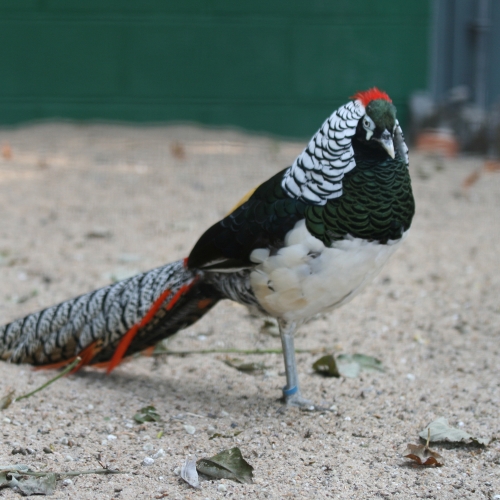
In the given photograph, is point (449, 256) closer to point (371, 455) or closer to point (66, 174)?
point (371, 455)

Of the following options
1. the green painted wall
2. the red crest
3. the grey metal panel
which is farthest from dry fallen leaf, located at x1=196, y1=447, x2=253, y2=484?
the grey metal panel

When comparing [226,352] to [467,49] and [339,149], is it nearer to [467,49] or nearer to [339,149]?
[339,149]

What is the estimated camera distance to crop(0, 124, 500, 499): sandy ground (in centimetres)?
248

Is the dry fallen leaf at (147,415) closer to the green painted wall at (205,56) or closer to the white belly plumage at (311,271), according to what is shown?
the white belly plumage at (311,271)

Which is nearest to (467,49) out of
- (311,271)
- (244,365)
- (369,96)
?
(244,365)

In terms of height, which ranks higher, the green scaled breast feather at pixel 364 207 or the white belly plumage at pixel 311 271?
the green scaled breast feather at pixel 364 207

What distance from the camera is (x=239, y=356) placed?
3.65m

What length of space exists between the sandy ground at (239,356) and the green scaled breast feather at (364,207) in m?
0.75

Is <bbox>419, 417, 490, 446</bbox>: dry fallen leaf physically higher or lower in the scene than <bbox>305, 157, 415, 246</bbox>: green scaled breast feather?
lower

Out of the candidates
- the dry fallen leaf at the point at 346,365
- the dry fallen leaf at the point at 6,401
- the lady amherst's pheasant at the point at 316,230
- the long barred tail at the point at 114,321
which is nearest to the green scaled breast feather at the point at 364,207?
the lady amherst's pheasant at the point at 316,230

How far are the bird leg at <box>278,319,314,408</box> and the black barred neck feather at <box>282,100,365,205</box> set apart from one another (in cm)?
57

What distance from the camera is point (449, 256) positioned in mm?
4953

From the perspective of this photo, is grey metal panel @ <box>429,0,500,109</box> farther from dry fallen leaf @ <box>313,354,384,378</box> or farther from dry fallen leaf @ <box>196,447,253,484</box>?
dry fallen leaf @ <box>196,447,253,484</box>

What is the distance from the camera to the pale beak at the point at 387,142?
8.39 ft
